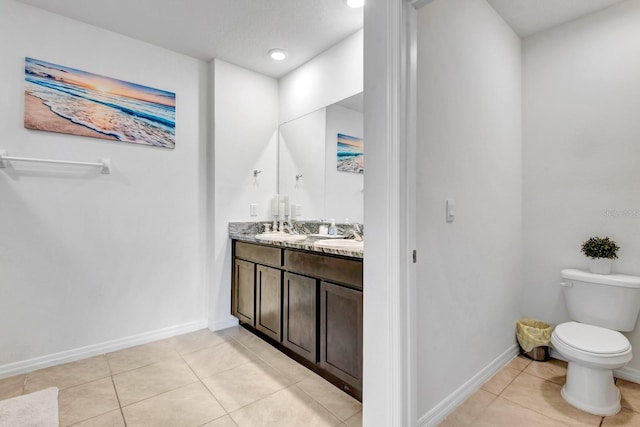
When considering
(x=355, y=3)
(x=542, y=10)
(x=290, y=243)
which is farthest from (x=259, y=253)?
(x=542, y=10)

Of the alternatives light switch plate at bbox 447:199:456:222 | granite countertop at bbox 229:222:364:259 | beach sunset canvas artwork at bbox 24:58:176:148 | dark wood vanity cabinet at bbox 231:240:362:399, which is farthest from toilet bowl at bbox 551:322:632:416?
beach sunset canvas artwork at bbox 24:58:176:148

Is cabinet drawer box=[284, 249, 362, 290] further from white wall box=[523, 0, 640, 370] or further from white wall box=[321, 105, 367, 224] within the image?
white wall box=[523, 0, 640, 370]

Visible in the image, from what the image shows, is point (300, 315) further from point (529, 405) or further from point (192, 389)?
point (529, 405)

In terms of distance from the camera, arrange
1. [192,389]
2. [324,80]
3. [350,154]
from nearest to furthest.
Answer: [192,389] → [350,154] → [324,80]

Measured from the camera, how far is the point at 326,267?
1.84 m

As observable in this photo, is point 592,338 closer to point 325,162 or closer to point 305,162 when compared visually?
point 325,162

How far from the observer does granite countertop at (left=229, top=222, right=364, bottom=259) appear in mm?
1678

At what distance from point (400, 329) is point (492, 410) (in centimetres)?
93

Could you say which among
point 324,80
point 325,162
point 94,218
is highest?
point 324,80

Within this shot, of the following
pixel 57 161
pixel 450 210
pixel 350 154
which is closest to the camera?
pixel 450 210

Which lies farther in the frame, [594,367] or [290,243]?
[290,243]

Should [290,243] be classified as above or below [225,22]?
below

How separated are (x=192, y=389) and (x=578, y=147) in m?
2.98

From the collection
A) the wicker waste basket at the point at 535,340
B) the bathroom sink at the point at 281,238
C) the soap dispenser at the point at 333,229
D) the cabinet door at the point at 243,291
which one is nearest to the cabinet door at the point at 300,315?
the bathroom sink at the point at 281,238
